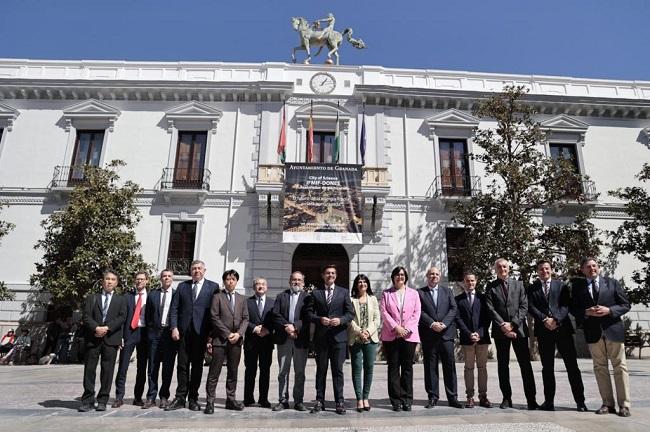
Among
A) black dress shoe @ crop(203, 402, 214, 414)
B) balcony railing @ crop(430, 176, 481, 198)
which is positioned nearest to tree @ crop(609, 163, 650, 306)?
balcony railing @ crop(430, 176, 481, 198)

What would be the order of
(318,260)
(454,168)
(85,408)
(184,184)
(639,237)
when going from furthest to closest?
1. (454,168)
2. (184,184)
3. (318,260)
4. (639,237)
5. (85,408)

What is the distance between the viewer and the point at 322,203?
14328mm

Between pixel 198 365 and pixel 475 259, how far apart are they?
31.3 feet

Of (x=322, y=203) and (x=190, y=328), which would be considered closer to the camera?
(x=190, y=328)

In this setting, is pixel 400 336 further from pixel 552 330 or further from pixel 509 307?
pixel 552 330

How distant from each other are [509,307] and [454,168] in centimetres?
1184

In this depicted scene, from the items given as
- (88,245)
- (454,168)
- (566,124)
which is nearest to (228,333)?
(88,245)

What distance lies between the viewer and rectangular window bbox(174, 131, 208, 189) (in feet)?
51.3

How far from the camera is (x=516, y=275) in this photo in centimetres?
1358

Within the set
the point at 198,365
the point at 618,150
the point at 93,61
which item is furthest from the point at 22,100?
the point at 618,150

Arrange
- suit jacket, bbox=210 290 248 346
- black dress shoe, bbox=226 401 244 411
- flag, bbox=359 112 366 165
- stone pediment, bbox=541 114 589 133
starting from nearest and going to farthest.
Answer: black dress shoe, bbox=226 401 244 411 → suit jacket, bbox=210 290 248 346 → flag, bbox=359 112 366 165 → stone pediment, bbox=541 114 589 133

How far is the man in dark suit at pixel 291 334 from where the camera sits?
5.19 meters

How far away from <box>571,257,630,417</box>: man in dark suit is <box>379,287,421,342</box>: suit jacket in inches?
75.9

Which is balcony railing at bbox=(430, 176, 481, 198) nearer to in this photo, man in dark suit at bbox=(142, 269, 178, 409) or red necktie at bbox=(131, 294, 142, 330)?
man in dark suit at bbox=(142, 269, 178, 409)
